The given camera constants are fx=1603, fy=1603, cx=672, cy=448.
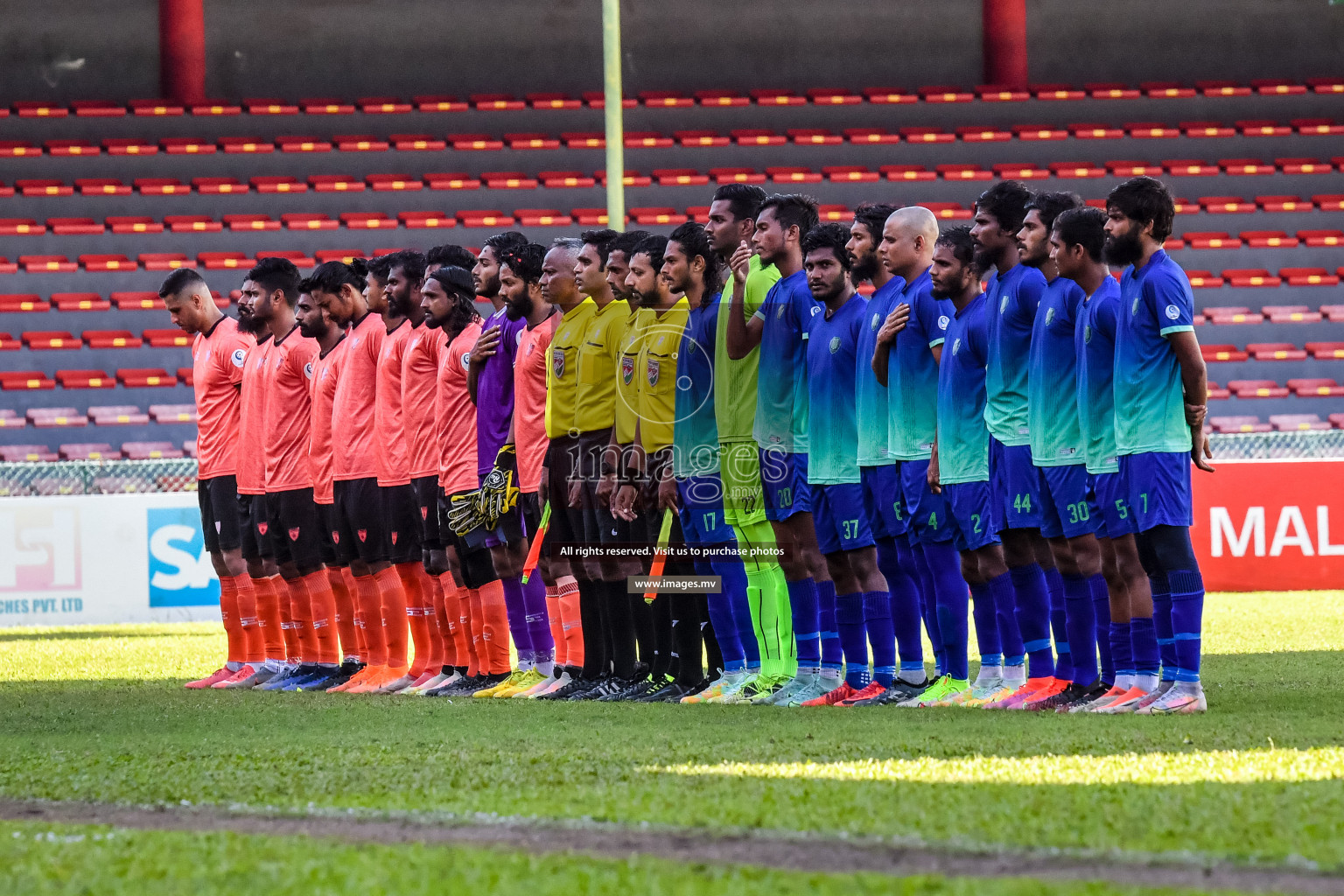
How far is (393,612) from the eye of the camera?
29.5 feet

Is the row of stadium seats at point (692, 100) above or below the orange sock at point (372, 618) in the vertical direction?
above

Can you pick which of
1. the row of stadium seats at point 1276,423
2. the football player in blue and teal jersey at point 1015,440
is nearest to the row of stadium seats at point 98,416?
the row of stadium seats at point 1276,423

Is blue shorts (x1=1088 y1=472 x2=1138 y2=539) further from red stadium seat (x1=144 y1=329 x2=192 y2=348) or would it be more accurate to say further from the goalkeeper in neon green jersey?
red stadium seat (x1=144 y1=329 x2=192 y2=348)

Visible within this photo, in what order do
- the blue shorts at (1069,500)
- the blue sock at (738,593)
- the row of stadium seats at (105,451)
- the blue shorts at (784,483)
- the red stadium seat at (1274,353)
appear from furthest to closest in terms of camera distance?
the red stadium seat at (1274,353)
the row of stadium seats at (105,451)
the blue sock at (738,593)
the blue shorts at (784,483)
the blue shorts at (1069,500)

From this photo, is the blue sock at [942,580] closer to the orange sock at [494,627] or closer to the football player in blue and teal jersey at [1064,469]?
the football player in blue and teal jersey at [1064,469]

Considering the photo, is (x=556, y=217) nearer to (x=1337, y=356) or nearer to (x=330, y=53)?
(x=330, y=53)

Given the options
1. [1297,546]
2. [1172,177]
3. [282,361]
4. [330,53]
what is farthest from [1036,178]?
[282,361]

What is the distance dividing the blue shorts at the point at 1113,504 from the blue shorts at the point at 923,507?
0.74m

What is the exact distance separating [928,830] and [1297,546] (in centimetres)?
1292

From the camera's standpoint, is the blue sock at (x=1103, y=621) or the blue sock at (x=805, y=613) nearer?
the blue sock at (x=1103, y=621)

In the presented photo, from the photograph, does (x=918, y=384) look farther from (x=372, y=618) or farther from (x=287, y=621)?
(x=287, y=621)

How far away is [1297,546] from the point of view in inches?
609

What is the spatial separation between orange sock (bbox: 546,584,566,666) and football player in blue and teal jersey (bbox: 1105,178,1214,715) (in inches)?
122

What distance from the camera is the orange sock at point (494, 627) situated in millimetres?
8539
